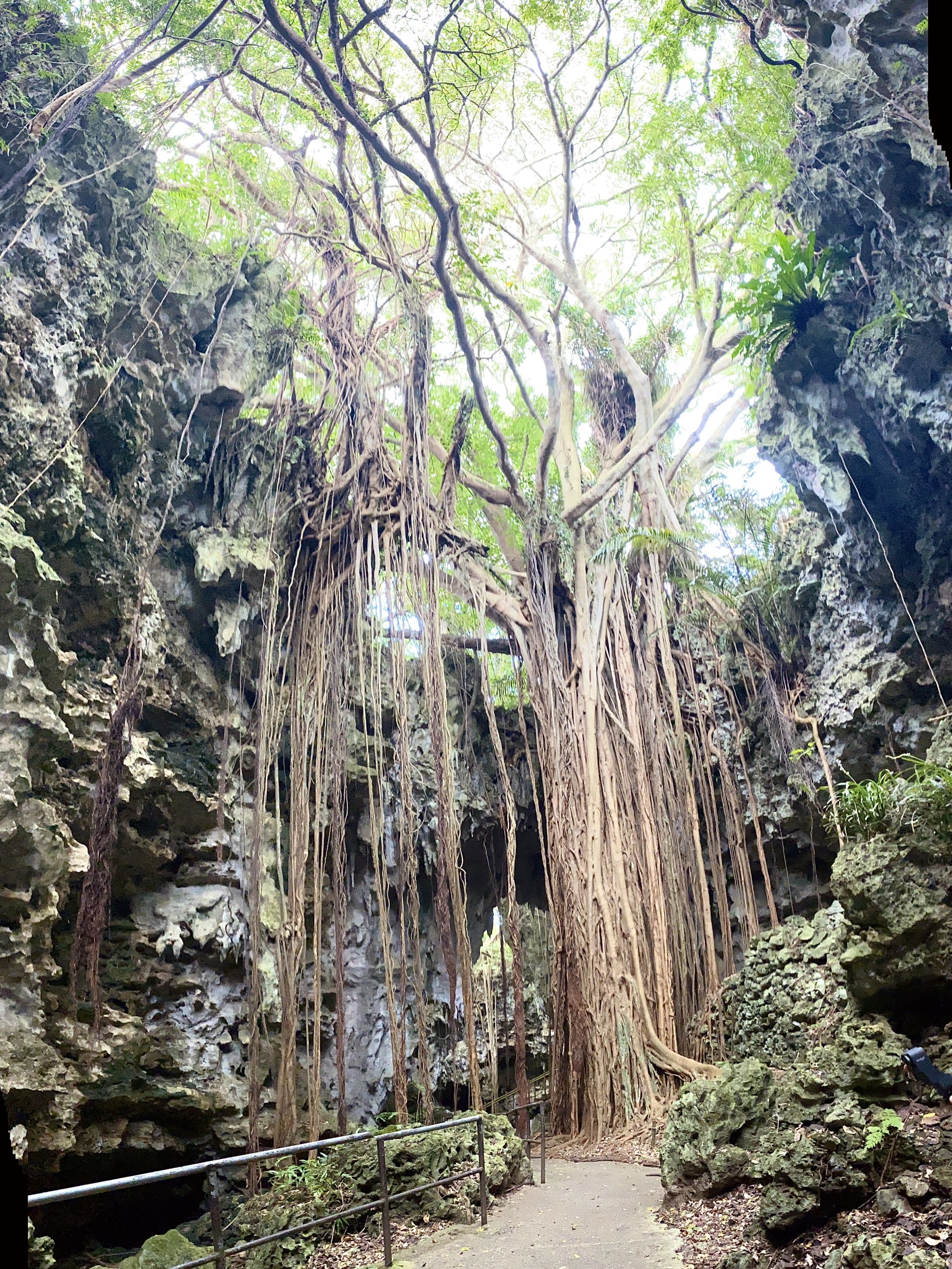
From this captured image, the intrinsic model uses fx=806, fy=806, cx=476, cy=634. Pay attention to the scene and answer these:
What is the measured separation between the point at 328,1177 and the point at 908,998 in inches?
104

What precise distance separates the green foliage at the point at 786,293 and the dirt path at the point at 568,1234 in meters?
4.65

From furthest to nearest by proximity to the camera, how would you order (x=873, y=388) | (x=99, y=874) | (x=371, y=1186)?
(x=873, y=388) < (x=99, y=874) < (x=371, y=1186)

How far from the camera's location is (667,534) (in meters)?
6.16

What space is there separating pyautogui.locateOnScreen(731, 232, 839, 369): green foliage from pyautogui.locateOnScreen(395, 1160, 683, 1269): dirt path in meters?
4.65

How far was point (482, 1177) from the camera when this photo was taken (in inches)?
Answer: 135

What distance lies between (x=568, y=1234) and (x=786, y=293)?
192 inches

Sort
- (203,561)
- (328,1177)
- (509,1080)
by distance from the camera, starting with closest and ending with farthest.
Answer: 1. (328,1177)
2. (203,561)
3. (509,1080)

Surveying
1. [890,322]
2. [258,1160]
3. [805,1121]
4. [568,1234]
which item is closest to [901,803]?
[805,1121]

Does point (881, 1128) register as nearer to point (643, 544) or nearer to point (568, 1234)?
point (568, 1234)

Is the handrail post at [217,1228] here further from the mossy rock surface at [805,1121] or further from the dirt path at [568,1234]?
the mossy rock surface at [805,1121]

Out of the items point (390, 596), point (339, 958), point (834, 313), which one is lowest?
point (339, 958)

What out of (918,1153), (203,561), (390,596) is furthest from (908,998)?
(203,561)

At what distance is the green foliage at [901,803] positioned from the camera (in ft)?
11.1

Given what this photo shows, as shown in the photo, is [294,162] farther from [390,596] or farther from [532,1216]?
[532,1216]
